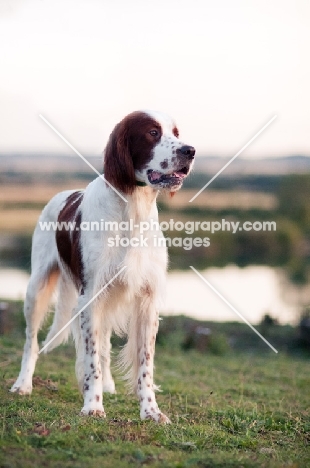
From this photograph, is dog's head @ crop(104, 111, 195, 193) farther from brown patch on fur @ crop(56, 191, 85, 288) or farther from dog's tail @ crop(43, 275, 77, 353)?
dog's tail @ crop(43, 275, 77, 353)

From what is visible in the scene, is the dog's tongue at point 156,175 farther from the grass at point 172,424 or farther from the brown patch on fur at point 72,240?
the grass at point 172,424

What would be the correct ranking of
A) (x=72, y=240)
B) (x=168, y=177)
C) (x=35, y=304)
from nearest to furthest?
(x=168, y=177) < (x=72, y=240) < (x=35, y=304)

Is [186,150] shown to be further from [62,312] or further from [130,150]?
[62,312]

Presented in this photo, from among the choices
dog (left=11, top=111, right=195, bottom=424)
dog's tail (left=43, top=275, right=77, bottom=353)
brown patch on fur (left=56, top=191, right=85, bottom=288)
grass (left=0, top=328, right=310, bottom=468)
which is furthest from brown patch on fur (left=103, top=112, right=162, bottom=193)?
grass (left=0, top=328, right=310, bottom=468)

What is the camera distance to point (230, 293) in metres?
15.2

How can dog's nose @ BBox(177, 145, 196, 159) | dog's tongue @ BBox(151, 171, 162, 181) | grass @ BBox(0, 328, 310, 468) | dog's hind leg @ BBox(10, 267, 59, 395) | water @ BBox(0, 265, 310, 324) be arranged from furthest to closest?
water @ BBox(0, 265, 310, 324)
dog's hind leg @ BBox(10, 267, 59, 395)
dog's tongue @ BBox(151, 171, 162, 181)
dog's nose @ BBox(177, 145, 196, 159)
grass @ BBox(0, 328, 310, 468)

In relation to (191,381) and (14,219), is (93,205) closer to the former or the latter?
(191,381)

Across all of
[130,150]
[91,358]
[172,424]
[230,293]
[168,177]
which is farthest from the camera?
[230,293]

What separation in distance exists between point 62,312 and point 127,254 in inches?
61.3

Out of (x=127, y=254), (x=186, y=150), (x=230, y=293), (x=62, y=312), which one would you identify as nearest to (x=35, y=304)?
(x=62, y=312)

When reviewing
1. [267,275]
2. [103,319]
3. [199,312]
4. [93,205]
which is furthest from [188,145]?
[267,275]

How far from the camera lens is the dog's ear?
5.29 meters

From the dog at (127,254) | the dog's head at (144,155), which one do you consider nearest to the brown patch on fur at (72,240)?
the dog at (127,254)

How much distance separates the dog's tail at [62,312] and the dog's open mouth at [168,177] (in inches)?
63.8
